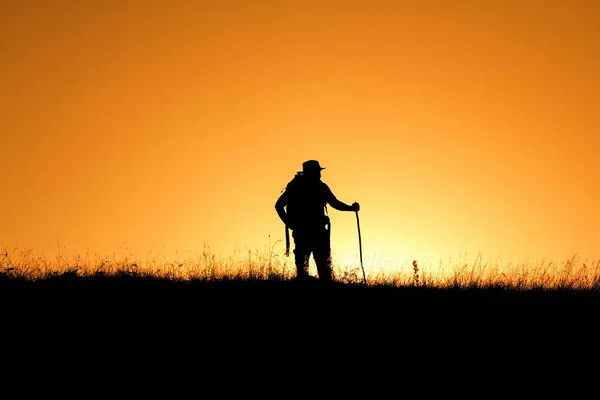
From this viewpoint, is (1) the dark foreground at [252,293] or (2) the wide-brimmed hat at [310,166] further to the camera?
(2) the wide-brimmed hat at [310,166]

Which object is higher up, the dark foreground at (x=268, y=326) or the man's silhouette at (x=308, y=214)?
the man's silhouette at (x=308, y=214)

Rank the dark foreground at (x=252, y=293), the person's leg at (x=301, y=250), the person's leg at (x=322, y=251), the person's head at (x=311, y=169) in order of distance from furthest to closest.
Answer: the person's head at (x=311, y=169)
the person's leg at (x=301, y=250)
the person's leg at (x=322, y=251)
the dark foreground at (x=252, y=293)

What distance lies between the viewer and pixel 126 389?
7.24m

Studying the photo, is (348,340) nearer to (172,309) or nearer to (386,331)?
(386,331)

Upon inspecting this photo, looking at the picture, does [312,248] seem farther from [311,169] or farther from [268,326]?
[268,326]

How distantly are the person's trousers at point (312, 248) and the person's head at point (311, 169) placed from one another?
985mm

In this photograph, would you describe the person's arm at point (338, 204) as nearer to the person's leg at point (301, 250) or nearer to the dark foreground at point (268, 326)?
the person's leg at point (301, 250)

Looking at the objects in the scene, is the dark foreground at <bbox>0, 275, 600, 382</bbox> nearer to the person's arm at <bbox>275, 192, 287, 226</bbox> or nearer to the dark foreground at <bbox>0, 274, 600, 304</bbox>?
the dark foreground at <bbox>0, 274, 600, 304</bbox>

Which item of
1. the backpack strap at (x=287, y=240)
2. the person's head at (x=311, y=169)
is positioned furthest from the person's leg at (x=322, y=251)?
the person's head at (x=311, y=169)

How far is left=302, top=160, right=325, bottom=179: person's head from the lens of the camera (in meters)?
12.7

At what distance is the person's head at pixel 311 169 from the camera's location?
1271 cm

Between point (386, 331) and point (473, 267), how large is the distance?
392 centimetres

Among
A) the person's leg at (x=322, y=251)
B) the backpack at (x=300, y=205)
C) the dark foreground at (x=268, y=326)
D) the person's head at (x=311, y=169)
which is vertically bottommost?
the dark foreground at (x=268, y=326)

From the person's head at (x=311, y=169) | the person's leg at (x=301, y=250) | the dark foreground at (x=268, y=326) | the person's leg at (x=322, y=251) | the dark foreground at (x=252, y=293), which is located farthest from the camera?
the person's head at (x=311, y=169)
